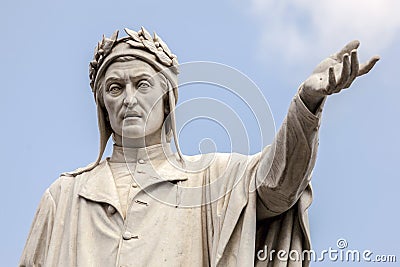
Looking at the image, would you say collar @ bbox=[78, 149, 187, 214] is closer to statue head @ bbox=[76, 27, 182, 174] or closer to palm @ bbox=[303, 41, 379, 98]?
statue head @ bbox=[76, 27, 182, 174]

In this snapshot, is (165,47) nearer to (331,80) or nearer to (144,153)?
(144,153)

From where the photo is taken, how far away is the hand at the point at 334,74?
38.3ft

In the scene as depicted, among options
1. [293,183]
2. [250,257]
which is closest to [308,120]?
[293,183]

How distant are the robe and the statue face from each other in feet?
0.87

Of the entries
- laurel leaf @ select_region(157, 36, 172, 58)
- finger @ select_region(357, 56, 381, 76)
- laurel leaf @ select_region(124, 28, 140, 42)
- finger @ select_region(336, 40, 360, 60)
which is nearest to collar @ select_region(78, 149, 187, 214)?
laurel leaf @ select_region(157, 36, 172, 58)

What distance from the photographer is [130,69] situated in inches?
546

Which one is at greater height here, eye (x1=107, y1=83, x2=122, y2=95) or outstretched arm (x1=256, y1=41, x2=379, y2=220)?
eye (x1=107, y1=83, x2=122, y2=95)

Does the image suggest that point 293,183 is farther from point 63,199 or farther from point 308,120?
point 63,199

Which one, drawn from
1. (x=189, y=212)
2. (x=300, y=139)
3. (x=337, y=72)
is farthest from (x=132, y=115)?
(x=337, y=72)

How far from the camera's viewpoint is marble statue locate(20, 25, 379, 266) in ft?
41.5

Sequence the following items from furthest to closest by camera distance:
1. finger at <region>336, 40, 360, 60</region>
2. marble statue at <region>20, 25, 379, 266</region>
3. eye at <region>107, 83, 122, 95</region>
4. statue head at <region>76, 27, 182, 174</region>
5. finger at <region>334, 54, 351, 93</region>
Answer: eye at <region>107, 83, 122, 95</region> < statue head at <region>76, 27, 182, 174</region> < marble statue at <region>20, 25, 379, 266</region> < finger at <region>336, 40, 360, 60</region> < finger at <region>334, 54, 351, 93</region>

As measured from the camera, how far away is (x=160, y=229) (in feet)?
43.4

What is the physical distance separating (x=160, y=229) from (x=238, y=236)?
2.69ft

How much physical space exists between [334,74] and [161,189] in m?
2.67
